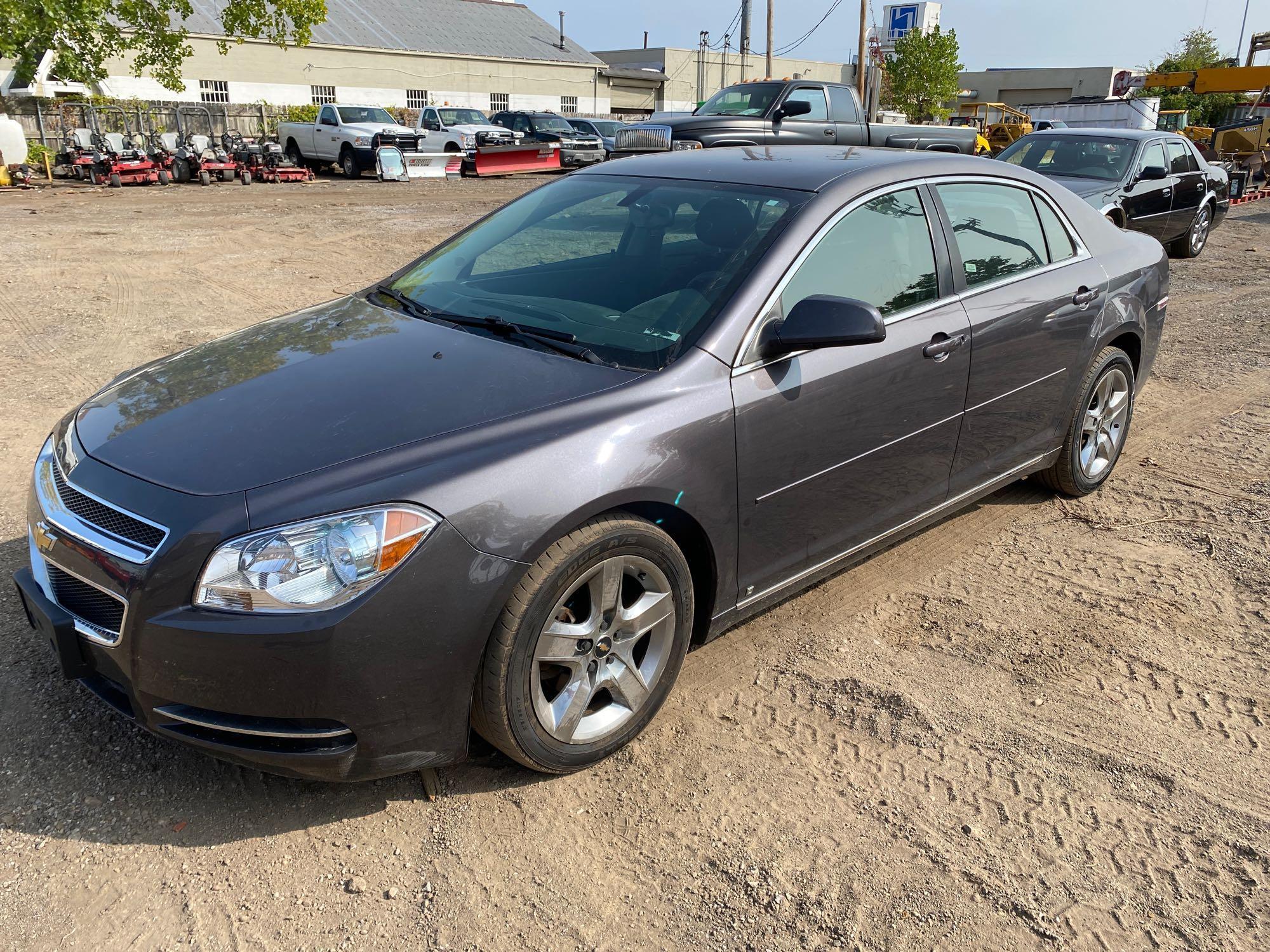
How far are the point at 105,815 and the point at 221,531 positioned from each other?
977 mm


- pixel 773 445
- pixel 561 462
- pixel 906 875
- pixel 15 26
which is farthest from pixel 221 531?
pixel 15 26

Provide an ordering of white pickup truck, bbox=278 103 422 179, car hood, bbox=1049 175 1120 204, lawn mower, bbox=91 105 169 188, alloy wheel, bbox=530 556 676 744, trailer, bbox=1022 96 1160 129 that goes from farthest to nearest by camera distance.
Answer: trailer, bbox=1022 96 1160 129 < white pickup truck, bbox=278 103 422 179 < lawn mower, bbox=91 105 169 188 < car hood, bbox=1049 175 1120 204 < alloy wheel, bbox=530 556 676 744

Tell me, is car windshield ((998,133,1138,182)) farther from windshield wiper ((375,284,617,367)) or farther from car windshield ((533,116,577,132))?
car windshield ((533,116,577,132))

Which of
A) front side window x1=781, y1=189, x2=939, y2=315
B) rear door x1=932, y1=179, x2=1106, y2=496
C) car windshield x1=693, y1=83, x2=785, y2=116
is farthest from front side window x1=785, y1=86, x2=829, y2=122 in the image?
front side window x1=781, y1=189, x2=939, y2=315

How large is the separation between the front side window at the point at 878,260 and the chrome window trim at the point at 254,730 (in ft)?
6.26

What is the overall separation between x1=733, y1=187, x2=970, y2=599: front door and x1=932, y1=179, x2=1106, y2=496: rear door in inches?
5.5

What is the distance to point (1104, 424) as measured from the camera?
4996mm

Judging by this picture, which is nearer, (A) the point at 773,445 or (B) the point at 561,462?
(B) the point at 561,462

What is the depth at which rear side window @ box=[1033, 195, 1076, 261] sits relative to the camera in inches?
177

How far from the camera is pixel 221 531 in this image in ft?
7.84

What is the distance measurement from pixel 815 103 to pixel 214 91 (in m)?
34.3

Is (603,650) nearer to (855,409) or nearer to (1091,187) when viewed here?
(855,409)

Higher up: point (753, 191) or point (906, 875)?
point (753, 191)

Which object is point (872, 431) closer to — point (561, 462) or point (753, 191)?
point (753, 191)
